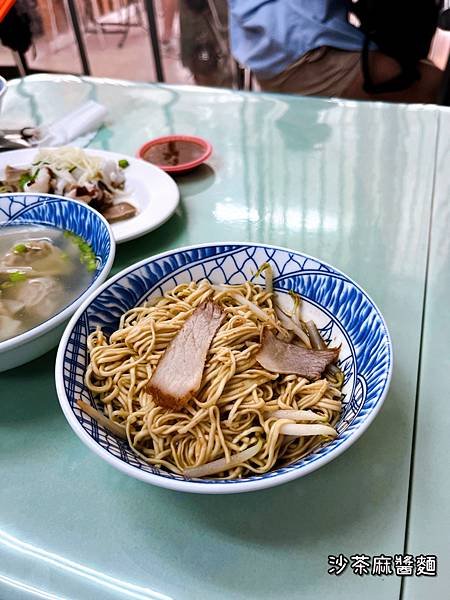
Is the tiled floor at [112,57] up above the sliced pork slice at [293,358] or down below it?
below

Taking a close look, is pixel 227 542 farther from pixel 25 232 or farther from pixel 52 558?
pixel 25 232

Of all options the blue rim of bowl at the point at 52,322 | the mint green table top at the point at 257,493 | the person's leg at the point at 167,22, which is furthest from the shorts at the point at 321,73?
the person's leg at the point at 167,22

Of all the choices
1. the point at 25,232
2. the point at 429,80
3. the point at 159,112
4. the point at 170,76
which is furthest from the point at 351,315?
the point at 170,76

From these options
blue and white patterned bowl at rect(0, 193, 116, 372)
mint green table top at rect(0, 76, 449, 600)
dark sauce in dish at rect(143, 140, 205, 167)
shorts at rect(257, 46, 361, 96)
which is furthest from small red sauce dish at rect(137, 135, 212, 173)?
shorts at rect(257, 46, 361, 96)

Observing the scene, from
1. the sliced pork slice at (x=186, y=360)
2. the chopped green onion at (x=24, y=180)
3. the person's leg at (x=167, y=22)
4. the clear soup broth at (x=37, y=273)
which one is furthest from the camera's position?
the person's leg at (x=167, y=22)

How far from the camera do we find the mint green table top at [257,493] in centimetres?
64

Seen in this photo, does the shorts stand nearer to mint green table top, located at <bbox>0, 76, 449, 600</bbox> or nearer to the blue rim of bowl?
mint green table top, located at <bbox>0, 76, 449, 600</bbox>

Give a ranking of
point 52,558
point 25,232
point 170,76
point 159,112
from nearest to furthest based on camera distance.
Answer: point 52,558 → point 25,232 → point 159,112 → point 170,76

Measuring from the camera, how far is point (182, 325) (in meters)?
0.85

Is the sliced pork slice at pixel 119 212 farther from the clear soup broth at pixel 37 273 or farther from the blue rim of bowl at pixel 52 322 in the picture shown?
the blue rim of bowl at pixel 52 322

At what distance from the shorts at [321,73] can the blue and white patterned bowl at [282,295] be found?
192 cm

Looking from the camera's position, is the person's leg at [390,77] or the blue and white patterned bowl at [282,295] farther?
the person's leg at [390,77]

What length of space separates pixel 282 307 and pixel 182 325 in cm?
18

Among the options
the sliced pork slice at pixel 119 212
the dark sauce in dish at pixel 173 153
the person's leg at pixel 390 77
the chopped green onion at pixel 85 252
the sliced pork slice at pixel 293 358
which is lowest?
the person's leg at pixel 390 77
